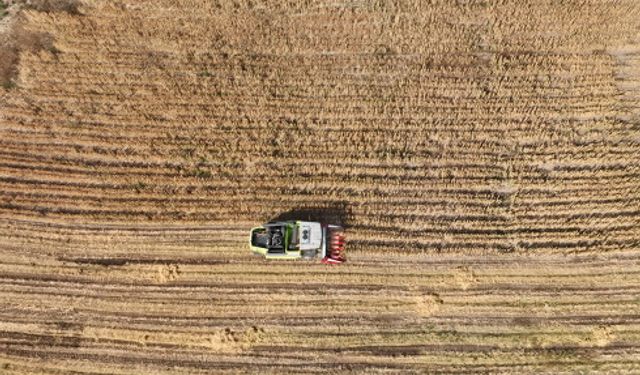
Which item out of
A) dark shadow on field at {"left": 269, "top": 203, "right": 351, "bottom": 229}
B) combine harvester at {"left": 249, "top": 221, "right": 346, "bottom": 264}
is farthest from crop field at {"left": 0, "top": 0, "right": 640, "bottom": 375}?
combine harvester at {"left": 249, "top": 221, "right": 346, "bottom": 264}

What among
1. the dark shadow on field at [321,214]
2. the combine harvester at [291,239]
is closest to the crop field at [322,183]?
the dark shadow on field at [321,214]

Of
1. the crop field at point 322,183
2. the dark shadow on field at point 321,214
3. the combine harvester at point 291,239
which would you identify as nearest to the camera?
the combine harvester at point 291,239

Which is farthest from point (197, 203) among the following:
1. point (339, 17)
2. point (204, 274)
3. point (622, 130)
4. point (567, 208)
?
point (622, 130)

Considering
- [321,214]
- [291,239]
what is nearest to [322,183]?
[321,214]

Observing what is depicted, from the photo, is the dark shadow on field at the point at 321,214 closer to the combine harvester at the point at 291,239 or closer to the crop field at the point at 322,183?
the crop field at the point at 322,183

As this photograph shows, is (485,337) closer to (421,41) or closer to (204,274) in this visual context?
(204,274)

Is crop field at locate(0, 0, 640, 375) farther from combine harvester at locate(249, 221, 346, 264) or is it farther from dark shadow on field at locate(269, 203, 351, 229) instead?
combine harvester at locate(249, 221, 346, 264)

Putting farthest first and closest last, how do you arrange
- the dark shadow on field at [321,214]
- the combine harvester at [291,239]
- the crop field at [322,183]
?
the dark shadow on field at [321,214]
the crop field at [322,183]
the combine harvester at [291,239]
